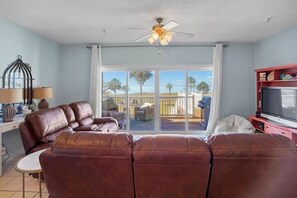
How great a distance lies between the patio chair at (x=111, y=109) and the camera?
5.71 m

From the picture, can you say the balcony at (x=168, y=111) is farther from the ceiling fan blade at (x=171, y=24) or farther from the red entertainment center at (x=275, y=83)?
the ceiling fan blade at (x=171, y=24)

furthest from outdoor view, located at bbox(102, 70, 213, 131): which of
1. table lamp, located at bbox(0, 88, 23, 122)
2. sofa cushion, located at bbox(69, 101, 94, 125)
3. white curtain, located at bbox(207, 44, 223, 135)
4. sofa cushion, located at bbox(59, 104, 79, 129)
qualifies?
table lamp, located at bbox(0, 88, 23, 122)

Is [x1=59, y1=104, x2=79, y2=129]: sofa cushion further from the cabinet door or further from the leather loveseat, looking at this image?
the cabinet door

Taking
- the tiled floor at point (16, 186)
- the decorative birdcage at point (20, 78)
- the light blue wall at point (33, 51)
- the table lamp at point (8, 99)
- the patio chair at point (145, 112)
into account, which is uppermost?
the light blue wall at point (33, 51)

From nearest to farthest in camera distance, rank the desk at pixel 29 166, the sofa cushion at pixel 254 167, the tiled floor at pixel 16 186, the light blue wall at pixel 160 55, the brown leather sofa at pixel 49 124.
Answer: the sofa cushion at pixel 254 167
the desk at pixel 29 166
the tiled floor at pixel 16 186
the brown leather sofa at pixel 49 124
the light blue wall at pixel 160 55

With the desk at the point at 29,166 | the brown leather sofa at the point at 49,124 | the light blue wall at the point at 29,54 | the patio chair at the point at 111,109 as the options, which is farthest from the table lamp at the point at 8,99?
the patio chair at the point at 111,109

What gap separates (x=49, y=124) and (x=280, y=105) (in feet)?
13.8

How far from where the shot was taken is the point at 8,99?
3104 millimetres

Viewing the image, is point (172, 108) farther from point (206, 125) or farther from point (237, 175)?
point (237, 175)

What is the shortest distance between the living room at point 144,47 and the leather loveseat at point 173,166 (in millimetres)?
1558

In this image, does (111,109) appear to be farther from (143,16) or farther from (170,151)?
(170,151)

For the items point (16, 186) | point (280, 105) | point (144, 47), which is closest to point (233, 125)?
point (280, 105)

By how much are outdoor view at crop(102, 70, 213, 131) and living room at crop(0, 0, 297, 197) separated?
0.09 feet

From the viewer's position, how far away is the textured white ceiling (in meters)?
2.89
